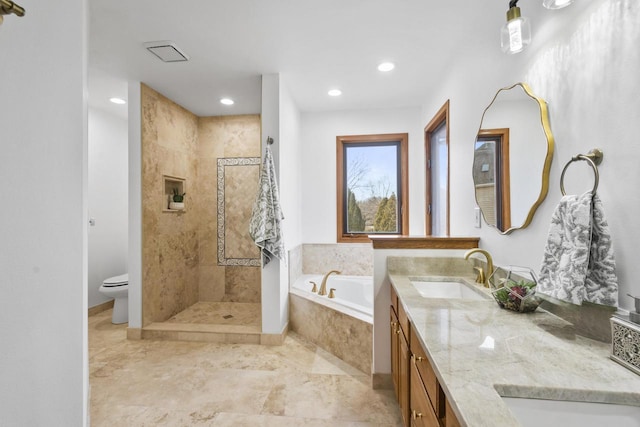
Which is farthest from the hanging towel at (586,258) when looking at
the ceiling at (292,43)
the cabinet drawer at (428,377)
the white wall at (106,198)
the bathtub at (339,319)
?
the white wall at (106,198)

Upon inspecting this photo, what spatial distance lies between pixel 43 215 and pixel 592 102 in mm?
1754

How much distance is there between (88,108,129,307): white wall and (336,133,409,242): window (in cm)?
285

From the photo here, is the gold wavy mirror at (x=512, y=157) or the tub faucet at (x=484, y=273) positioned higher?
the gold wavy mirror at (x=512, y=157)

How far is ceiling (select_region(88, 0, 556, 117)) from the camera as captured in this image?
1747 mm

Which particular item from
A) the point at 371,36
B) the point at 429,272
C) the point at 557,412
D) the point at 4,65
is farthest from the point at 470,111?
the point at 4,65

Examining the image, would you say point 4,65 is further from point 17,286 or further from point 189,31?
point 189,31

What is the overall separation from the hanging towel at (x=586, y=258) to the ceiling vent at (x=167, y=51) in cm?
262

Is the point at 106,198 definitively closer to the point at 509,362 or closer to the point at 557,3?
the point at 509,362

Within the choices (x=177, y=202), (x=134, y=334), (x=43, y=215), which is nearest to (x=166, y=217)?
(x=177, y=202)

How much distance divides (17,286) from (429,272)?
1953 millimetres

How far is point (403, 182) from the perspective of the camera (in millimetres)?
3465

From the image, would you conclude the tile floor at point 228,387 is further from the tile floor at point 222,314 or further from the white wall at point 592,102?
the white wall at point 592,102

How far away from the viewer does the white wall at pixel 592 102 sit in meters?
0.86

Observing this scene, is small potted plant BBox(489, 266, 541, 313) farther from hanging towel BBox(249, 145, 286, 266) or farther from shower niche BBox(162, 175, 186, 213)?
shower niche BBox(162, 175, 186, 213)
